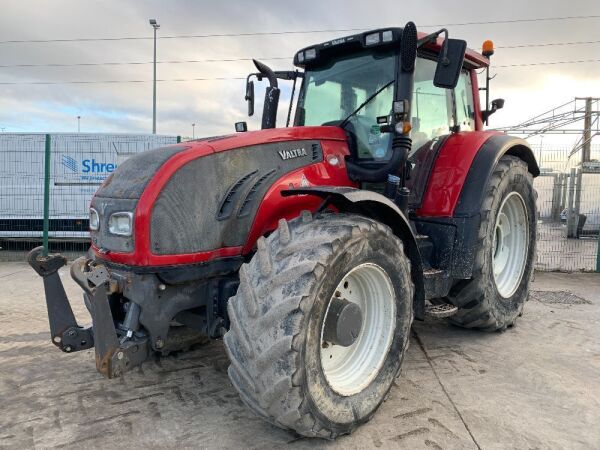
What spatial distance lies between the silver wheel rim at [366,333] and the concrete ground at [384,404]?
0.97ft

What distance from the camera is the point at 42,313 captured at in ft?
18.1

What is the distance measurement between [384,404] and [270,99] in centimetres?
290

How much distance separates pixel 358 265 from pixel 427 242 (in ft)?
4.68

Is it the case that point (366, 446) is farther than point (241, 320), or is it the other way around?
point (366, 446)

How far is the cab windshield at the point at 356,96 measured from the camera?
372 cm

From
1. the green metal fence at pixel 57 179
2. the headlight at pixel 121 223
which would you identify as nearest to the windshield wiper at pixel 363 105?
the headlight at pixel 121 223

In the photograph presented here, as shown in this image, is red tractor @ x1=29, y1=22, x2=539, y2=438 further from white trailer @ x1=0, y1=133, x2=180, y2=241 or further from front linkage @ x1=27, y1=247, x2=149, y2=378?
white trailer @ x1=0, y1=133, x2=180, y2=241

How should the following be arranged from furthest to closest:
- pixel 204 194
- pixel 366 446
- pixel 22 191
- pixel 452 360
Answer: pixel 22 191 < pixel 452 360 < pixel 204 194 < pixel 366 446

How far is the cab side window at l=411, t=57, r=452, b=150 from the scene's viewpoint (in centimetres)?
402

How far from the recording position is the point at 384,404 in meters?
3.12

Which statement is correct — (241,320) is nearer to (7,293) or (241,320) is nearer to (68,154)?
(7,293)

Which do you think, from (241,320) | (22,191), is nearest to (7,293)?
(22,191)

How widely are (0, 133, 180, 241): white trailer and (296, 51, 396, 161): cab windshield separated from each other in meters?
6.06

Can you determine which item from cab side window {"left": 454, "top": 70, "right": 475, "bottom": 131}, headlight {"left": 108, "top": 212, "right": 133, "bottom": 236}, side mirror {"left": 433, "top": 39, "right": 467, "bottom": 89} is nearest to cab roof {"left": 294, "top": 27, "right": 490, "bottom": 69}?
cab side window {"left": 454, "top": 70, "right": 475, "bottom": 131}
